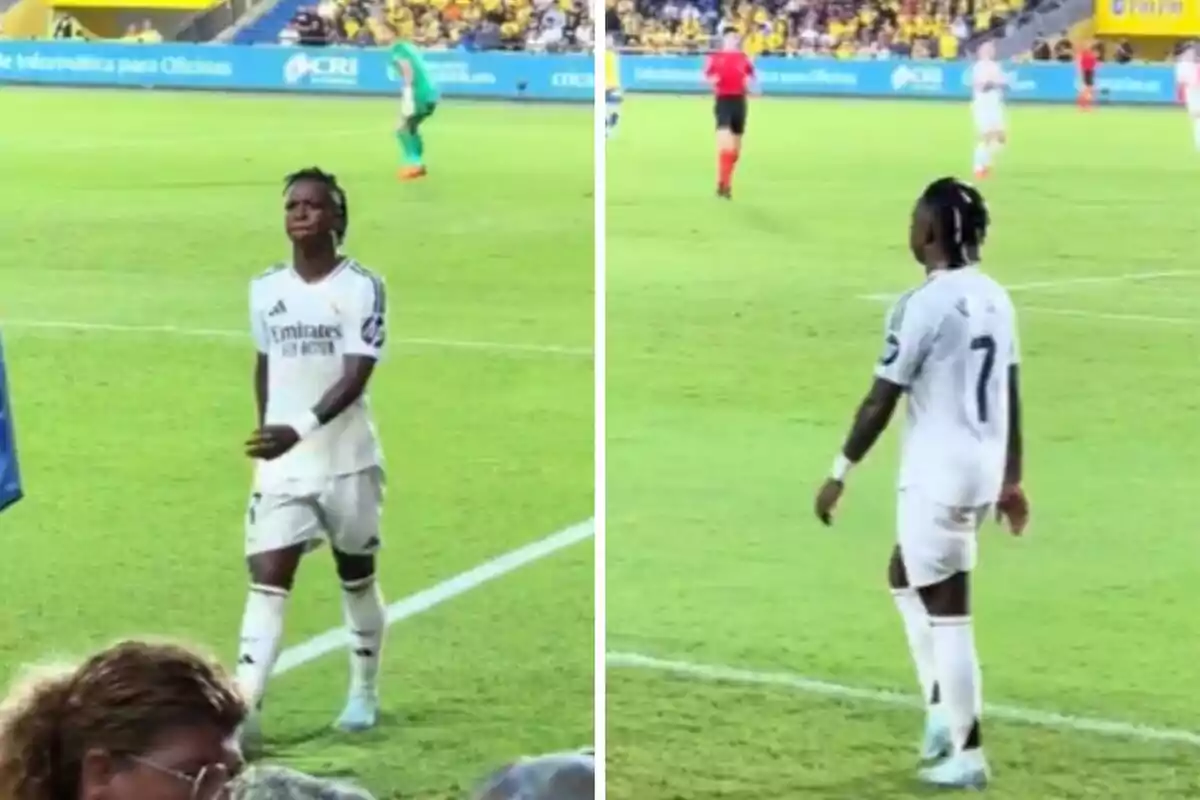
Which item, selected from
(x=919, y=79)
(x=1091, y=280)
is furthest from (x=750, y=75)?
(x=1091, y=280)

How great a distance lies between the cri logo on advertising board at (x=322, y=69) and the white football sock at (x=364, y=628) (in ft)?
2.53

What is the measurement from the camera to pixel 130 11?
9.15 feet

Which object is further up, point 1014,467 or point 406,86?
point 406,86

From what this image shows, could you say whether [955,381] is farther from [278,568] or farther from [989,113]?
[278,568]

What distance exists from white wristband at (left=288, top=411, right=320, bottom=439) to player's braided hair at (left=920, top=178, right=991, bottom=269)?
91cm

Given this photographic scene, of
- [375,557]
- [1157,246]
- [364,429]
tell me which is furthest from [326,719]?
[1157,246]

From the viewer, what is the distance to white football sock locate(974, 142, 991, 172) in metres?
2.71

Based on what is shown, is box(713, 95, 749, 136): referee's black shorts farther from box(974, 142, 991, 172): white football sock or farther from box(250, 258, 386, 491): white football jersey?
box(250, 258, 386, 491): white football jersey

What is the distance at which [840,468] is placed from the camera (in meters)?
2.73

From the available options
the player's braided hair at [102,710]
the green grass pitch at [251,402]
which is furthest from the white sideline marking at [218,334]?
the player's braided hair at [102,710]

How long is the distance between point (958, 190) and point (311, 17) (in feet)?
3.38

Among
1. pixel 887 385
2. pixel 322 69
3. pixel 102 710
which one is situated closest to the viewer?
pixel 102 710

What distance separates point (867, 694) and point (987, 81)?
36.1 inches

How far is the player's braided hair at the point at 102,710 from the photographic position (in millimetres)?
1255
